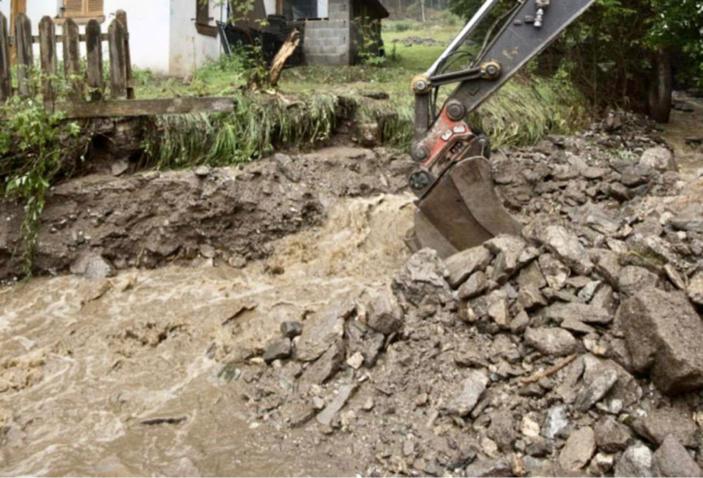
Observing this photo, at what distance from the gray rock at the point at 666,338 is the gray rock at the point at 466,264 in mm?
1035

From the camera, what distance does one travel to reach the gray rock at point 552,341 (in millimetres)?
3359

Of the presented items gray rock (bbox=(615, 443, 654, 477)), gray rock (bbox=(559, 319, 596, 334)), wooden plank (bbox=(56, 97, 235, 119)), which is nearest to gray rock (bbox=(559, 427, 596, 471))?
gray rock (bbox=(615, 443, 654, 477))

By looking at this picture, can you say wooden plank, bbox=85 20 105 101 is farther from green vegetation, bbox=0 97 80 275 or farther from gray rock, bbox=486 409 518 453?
gray rock, bbox=486 409 518 453

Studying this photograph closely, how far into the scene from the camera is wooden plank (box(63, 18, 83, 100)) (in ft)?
17.5

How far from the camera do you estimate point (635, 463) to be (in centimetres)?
274

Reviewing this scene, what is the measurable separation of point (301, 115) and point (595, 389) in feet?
14.7

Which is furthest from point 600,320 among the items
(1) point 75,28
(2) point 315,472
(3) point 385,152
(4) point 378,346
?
(1) point 75,28

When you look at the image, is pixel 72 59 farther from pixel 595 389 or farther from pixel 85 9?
pixel 595 389

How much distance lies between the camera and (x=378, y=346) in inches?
147

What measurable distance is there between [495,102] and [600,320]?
15.3 ft

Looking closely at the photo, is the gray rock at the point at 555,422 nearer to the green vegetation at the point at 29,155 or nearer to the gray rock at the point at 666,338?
the gray rock at the point at 666,338

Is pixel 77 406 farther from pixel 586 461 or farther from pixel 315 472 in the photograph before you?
pixel 586 461

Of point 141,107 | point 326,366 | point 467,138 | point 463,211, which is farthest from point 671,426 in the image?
point 141,107

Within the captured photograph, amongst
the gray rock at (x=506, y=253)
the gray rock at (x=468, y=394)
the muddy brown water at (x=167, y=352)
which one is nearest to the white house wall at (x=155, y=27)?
the muddy brown water at (x=167, y=352)
